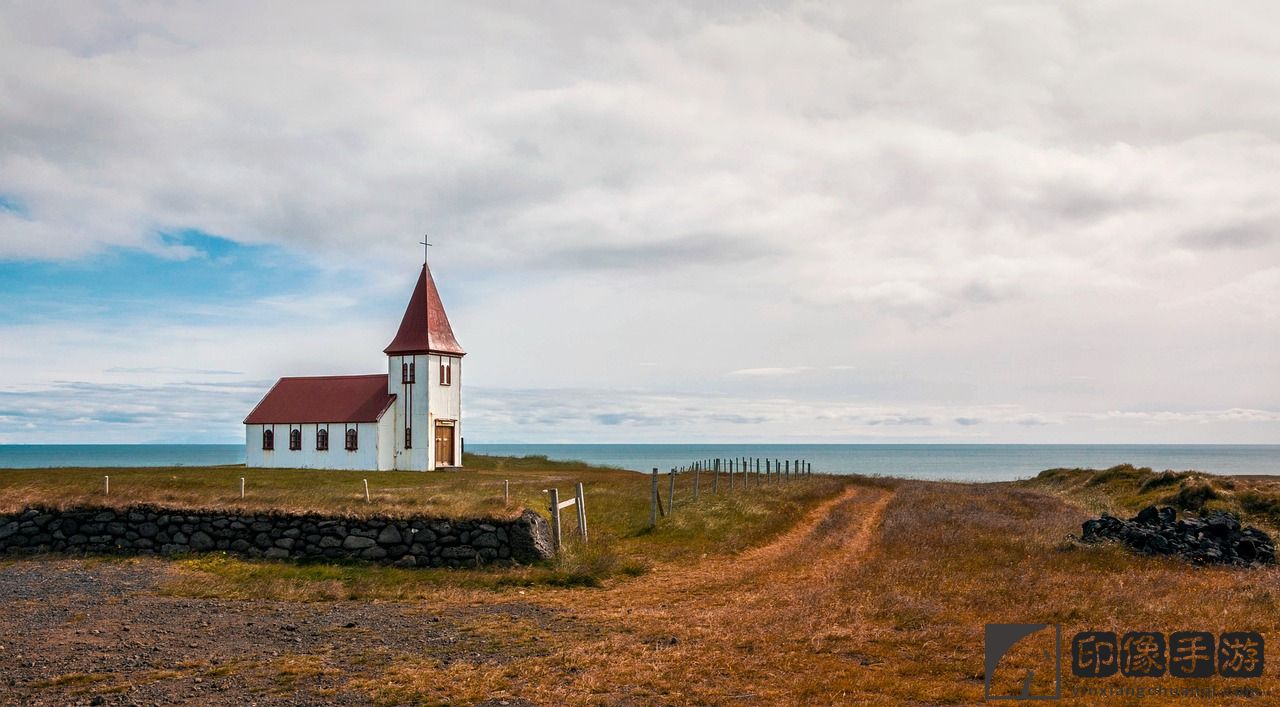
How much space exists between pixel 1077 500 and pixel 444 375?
123 feet

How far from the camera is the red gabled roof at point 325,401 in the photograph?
5850 cm

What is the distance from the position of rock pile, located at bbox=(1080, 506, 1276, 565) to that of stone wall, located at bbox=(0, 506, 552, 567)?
1281cm

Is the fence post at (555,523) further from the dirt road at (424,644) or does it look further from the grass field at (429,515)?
the dirt road at (424,644)

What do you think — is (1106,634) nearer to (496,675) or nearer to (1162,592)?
(1162,592)

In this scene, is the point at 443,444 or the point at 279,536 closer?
the point at 279,536

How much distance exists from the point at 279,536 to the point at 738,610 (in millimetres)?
10466

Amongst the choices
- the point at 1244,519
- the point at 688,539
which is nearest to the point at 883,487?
the point at 1244,519

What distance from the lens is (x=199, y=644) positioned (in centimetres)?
1167

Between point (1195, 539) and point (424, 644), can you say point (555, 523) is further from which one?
point (1195, 539)

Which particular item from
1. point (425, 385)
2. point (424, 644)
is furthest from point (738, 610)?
point (425, 385)

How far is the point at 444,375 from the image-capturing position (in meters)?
59.0

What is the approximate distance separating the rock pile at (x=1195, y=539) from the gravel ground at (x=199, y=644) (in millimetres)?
13638

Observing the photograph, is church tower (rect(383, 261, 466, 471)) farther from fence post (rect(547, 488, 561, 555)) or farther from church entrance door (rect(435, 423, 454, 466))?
fence post (rect(547, 488, 561, 555))

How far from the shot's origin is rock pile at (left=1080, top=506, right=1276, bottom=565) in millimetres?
18844
